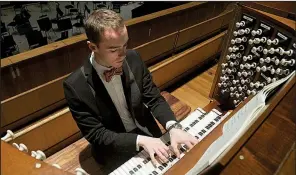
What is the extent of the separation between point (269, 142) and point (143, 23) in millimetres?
2369

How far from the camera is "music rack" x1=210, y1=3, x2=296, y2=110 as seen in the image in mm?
1789

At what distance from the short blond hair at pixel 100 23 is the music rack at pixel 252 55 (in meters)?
1.02

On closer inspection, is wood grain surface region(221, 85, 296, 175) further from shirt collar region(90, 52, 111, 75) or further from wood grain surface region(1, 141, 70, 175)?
shirt collar region(90, 52, 111, 75)

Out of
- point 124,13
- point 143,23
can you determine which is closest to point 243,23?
point 143,23

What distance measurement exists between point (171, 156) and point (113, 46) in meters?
0.73

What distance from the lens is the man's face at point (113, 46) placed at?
1.57 m

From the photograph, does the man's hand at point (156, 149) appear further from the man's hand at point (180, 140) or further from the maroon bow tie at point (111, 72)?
the maroon bow tie at point (111, 72)

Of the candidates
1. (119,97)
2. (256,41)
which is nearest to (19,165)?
(119,97)

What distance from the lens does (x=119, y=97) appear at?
1.96 metres

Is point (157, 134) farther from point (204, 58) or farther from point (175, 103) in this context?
point (204, 58)

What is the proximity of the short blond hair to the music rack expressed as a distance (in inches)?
40.1

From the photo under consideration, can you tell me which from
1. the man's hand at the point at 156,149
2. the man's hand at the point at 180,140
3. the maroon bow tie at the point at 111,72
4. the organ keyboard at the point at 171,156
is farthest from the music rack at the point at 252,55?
the maroon bow tie at the point at 111,72

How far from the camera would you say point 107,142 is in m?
1.83

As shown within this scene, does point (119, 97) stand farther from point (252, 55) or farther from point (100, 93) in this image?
point (252, 55)
